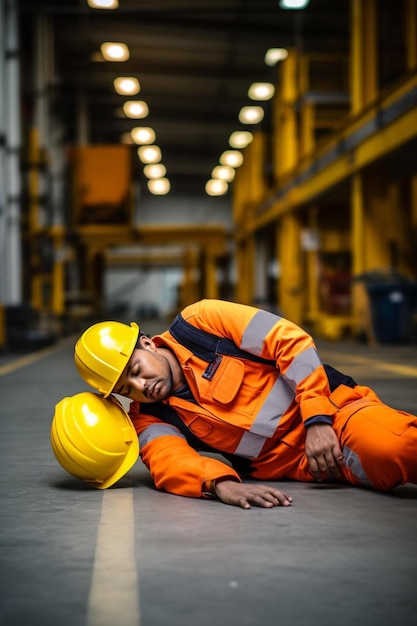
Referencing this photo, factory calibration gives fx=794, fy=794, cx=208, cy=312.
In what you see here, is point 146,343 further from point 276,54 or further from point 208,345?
point 276,54

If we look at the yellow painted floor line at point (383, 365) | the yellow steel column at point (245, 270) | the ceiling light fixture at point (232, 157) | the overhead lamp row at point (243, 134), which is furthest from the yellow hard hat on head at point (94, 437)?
the ceiling light fixture at point (232, 157)

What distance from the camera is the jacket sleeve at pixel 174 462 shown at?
277 cm

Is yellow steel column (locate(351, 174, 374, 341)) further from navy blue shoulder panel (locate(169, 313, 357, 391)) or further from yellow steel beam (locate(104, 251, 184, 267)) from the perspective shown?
yellow steel beam (locate(104, 251, 184, 267))

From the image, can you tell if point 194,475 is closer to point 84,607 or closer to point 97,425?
point 97,425

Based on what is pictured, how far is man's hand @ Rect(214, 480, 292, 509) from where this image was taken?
262cm

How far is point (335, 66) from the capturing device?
57.6 ft

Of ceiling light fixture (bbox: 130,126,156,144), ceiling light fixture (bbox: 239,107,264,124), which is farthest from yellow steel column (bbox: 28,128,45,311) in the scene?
ceiling light fixture (bbox: 130,126,156,144)

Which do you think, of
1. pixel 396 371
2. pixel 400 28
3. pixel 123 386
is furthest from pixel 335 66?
pixel 123 386

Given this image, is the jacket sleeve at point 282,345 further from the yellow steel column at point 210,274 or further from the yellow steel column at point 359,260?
the yellow steel column at point 210,274

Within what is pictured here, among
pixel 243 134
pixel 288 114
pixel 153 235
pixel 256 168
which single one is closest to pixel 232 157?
pixel 243 134

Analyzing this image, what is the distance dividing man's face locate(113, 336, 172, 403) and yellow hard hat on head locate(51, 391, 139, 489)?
10cm

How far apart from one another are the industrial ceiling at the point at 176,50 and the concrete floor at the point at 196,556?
14.5 meters

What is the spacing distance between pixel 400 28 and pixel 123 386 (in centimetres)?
1255

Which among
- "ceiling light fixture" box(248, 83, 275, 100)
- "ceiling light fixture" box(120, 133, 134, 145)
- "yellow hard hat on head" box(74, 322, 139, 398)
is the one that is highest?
"ceiling light fixture" box(120, 133, 134, 145)
